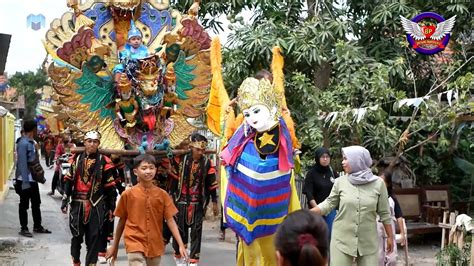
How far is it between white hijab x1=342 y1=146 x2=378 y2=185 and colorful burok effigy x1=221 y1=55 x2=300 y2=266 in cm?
61

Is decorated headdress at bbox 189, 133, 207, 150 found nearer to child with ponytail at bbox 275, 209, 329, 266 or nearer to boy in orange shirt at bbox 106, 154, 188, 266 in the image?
boy in orange shirt at bbox 106, 154, 188, 266

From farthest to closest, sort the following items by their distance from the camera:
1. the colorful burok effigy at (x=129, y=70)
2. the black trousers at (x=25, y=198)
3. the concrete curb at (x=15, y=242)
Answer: the black trousers at (x=25, y=198), the concrete curb at (x=15, y=242), the colorful burok effigy at (x=129, y=70)

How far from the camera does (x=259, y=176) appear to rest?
19.9 ft

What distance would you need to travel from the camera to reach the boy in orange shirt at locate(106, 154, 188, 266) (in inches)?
233

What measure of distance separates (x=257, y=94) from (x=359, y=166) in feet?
3.78

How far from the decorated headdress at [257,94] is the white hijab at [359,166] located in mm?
893

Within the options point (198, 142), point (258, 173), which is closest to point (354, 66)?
point (198, 142)

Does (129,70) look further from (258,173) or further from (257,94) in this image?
(258,173)

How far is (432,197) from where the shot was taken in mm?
11422

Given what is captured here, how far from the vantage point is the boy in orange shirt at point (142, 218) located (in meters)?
5.93

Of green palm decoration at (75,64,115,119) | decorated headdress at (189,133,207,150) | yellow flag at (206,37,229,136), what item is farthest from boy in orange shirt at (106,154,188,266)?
green palm decoration at (75,64,115,119)

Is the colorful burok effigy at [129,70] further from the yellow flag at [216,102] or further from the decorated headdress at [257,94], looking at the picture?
the decorated headdress at [257,94]

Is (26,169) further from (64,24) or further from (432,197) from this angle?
(432,197)

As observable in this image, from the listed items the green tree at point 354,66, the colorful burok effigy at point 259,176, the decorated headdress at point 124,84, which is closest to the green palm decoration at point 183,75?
the decorated headdress at point 124,84
